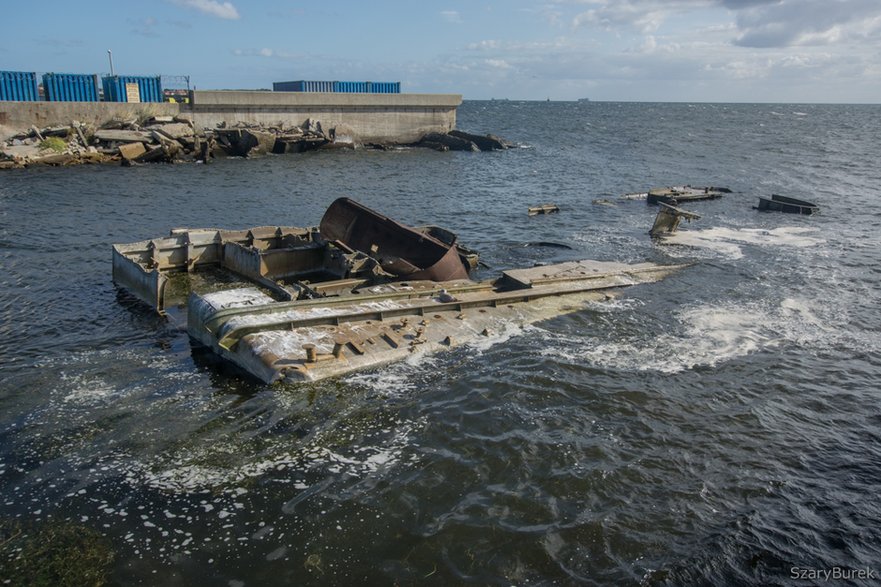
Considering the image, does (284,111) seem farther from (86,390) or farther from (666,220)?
(86,390)

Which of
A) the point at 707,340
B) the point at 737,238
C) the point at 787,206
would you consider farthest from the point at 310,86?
the point at 707,340

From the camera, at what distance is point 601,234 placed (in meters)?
27.3

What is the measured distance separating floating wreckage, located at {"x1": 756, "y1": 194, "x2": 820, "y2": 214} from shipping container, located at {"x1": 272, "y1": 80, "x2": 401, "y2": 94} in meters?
41.9

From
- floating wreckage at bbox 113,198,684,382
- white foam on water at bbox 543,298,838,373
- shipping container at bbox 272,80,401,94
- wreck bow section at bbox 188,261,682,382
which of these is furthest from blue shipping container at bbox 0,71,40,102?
white foam on water at bbox 543,298,838,373

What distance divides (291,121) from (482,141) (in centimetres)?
2132

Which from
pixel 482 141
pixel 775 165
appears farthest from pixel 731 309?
pixel 482 141

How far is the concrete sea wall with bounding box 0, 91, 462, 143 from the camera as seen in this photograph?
136 ft

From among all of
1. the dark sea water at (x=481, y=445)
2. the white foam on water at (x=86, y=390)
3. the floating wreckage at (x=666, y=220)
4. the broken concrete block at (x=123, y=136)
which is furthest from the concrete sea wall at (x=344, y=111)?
the white foam on water at (x=86, y=390)

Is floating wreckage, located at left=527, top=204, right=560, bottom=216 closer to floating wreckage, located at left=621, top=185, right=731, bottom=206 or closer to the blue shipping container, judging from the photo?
floating wreckage, located at left=621, top=185, right=731, bottom=206

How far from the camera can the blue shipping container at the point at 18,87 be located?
41094 mm

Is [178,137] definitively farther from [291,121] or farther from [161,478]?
[161,478]

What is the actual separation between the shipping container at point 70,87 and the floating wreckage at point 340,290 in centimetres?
3319

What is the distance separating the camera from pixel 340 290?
1564cm

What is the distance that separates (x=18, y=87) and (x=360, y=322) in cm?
4145
